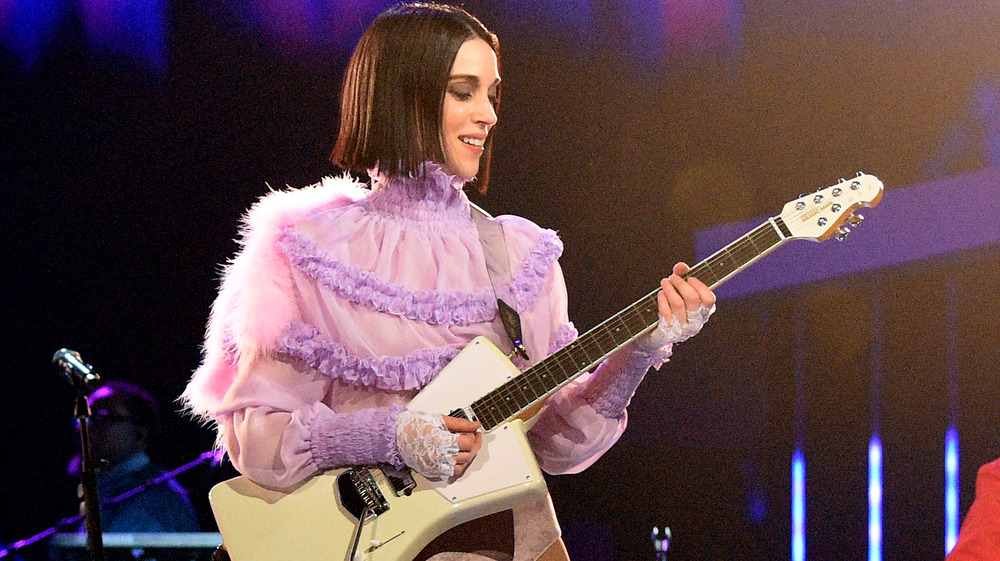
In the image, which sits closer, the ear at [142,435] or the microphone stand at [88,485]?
the microphone stand at [88,485]

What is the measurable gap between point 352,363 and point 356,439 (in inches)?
6.2

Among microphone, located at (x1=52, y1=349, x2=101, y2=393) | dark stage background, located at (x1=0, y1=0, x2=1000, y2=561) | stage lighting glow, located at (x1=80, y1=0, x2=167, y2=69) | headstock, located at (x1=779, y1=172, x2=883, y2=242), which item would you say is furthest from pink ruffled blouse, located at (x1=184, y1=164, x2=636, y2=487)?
stage lighting glow, located at (x1=80, y1=0, x2=167, y2=69)

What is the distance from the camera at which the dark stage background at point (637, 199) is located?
3463mm

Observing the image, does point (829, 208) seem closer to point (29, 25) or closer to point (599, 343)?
point (599, 343)

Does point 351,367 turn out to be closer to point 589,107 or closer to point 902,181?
point 589,107

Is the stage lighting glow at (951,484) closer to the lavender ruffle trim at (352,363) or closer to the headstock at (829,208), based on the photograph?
the headstock at (829,208)

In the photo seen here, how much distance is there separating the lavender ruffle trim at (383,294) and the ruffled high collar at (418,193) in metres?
0.19

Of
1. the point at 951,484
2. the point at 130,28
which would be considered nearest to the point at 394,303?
the point at 130,28

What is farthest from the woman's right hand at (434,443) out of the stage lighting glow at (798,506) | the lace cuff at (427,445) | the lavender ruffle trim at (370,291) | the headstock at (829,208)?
the stage lighting glow at (798,506)

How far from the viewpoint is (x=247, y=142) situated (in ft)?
12.3

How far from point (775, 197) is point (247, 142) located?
79.4 inches

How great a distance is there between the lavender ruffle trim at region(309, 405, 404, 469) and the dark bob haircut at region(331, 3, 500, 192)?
1.67 feet

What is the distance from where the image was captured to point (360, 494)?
1.74m

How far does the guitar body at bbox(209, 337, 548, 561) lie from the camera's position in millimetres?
1724
